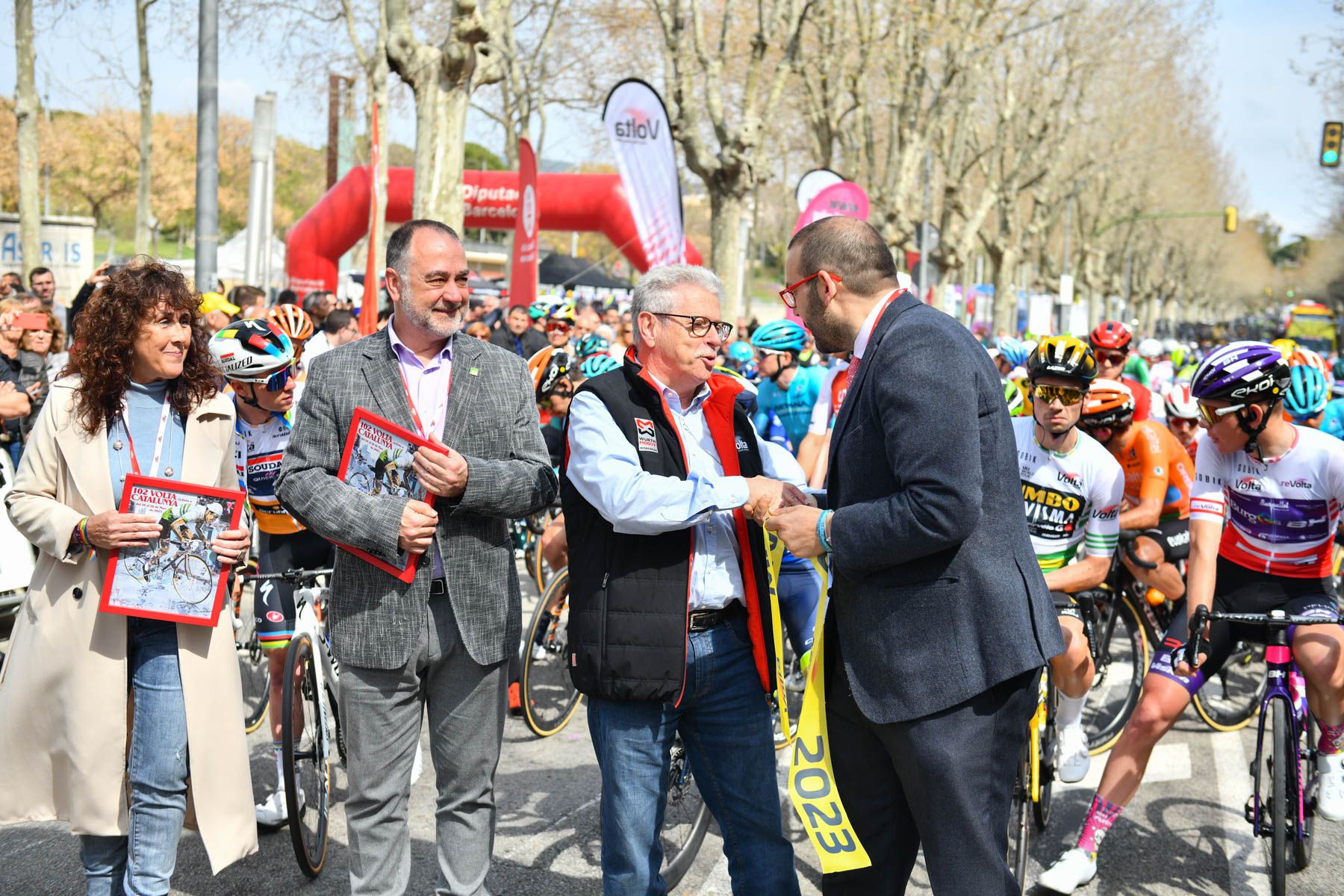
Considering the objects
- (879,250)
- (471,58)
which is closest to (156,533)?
(879,250)

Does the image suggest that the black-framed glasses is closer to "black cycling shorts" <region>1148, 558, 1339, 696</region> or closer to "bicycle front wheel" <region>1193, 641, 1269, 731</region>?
"black cycling shorts" <region>1148, 558, 1339, 696</region>

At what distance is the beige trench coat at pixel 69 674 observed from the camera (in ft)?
11.1

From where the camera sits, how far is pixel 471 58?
45.3ft

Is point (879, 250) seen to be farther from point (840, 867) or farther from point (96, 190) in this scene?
point (96, 190)

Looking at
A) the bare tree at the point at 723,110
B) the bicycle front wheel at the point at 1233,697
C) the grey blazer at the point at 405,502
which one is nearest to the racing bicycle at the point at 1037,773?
the bicycle front wheel at the point at 1233,697

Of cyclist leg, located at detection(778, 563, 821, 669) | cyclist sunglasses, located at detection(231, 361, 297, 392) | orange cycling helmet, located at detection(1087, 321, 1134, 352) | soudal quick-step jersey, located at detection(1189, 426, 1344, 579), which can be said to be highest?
orange cycling helmet, located at detection(1087, 321, 1134, 352)

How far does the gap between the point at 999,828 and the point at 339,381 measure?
6.83 ft

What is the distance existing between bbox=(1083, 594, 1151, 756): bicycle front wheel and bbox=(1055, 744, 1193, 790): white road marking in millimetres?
125

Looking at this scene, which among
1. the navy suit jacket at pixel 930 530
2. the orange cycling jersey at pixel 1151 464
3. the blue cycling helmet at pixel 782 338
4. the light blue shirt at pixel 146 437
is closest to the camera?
the navy suit jacket at pixel 930 530

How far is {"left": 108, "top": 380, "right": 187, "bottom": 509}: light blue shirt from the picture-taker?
3471 mm

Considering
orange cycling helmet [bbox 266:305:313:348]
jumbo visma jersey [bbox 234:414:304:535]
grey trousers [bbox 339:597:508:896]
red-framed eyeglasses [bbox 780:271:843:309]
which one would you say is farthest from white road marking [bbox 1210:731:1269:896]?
orange cycling helmet [bbox 266:305:313:348]

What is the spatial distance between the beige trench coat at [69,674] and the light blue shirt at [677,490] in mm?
1302

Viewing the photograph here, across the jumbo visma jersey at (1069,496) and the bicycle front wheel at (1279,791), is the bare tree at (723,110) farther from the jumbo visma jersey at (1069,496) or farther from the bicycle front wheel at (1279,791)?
the bicycle front wheel at (1279,791)

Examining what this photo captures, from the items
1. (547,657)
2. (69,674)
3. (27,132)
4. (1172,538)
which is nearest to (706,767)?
(69,674)
